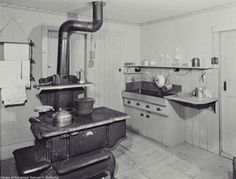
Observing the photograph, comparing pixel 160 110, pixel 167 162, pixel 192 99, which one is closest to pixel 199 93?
pixel 192 99

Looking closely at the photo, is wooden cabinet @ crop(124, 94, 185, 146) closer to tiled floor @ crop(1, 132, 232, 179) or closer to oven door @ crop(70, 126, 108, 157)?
tiled floor @ crop(1, 132, 232, 179)

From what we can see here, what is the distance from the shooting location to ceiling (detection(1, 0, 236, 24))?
293 cm

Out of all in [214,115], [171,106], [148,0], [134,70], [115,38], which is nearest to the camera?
[148,0]

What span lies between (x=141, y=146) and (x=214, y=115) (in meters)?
1.37

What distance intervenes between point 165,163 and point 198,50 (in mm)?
2032

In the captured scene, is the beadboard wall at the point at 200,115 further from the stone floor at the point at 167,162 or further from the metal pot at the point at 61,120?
the metal pot at the point at 61,120

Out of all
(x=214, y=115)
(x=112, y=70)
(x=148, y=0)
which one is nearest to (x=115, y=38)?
(x=112, y=70)

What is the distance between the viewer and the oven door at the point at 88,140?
2.22 meters

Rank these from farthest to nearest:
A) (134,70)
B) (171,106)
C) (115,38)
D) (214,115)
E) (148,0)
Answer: (134,70), (115,38), (171,106), (214,115), (148,0)

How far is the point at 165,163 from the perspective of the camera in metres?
2.90

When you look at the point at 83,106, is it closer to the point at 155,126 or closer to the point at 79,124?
the point at 79,124

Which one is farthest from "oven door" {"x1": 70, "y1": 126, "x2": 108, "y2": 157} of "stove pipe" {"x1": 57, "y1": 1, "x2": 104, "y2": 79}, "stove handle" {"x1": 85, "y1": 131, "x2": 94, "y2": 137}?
"stove pipe" {"x1": 57, "y1": 1, "x2": 104, "y2": 79}

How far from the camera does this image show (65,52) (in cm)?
285

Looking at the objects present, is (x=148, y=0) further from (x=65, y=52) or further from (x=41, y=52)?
(x=41, y=52)
